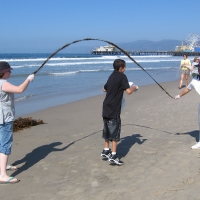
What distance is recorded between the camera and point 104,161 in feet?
17.7

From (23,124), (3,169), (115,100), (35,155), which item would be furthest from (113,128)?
(23,124)

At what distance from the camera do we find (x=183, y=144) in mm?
6086

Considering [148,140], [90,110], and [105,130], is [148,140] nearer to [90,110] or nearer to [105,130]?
[105,130]

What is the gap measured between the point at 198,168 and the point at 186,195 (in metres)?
1.01

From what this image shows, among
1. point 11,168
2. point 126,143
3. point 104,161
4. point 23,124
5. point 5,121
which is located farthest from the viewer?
point 23,124

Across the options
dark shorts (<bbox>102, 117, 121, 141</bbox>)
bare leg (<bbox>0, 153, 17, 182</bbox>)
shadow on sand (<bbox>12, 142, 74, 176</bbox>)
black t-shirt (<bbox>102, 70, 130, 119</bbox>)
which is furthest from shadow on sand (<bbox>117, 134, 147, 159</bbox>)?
bare leg (<bbox>0, 153, 17, 182</bbox>)

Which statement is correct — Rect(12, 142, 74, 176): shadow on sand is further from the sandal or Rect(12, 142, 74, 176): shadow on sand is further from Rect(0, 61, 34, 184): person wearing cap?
Rect(0, 61, 34, 184): person wearing cap

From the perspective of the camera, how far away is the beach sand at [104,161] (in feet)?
13.7

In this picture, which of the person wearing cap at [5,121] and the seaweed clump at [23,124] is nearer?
the person wearing cap at [5,121]

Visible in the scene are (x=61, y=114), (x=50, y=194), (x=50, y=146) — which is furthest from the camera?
(x=61, y=114)

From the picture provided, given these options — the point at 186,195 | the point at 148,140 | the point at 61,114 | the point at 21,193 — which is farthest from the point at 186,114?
the point at 21,193

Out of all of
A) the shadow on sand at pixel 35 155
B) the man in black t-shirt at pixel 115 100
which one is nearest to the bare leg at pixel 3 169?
the shadow on sand at pixel 35 155

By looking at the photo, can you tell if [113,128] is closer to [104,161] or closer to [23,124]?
[104,161]

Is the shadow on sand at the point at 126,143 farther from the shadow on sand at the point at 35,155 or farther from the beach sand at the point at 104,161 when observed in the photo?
the shadow on sand at the point at 35,155
